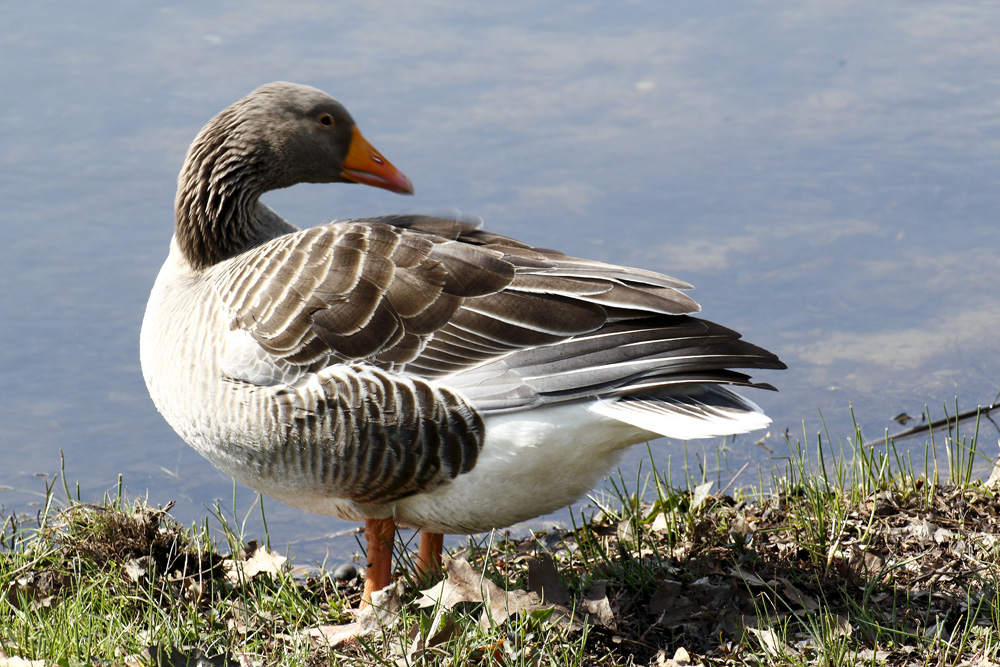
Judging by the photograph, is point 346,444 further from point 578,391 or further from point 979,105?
point 979,105

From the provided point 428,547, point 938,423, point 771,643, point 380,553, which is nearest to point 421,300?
point 380,553

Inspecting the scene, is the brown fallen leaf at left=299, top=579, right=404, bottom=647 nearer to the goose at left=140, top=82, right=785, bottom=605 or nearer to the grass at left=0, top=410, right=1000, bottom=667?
the grass at left=0, top=410, right=1000, bottom=667

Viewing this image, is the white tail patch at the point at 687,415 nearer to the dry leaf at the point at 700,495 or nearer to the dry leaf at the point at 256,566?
the dry leaf at the point at 700,495

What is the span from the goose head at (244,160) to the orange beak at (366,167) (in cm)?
10

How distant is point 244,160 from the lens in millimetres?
4598

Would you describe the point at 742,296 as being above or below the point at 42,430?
above

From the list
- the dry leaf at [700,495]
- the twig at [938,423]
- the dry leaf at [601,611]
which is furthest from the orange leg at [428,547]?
the twig at [938,423]

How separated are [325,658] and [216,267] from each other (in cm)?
175

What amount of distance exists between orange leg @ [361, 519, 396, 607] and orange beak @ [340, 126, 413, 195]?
1503 mm

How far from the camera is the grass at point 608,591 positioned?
3387 mm

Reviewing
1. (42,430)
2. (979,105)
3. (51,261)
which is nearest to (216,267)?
(42,430)

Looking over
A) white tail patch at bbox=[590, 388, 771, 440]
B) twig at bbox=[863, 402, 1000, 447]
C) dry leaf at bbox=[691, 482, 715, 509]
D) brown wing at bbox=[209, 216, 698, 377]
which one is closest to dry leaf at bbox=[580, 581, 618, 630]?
white tail patch at bbox=[590, 388, 771, 440]

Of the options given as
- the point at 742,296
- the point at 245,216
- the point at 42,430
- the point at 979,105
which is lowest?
the point at 42,430

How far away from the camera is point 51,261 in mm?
7441
